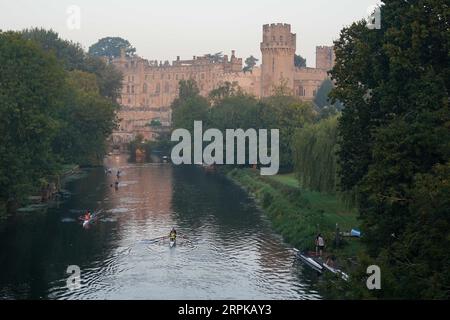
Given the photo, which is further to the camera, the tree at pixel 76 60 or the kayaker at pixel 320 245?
the tree at pixel 76 60

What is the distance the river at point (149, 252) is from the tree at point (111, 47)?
135435 millimetres

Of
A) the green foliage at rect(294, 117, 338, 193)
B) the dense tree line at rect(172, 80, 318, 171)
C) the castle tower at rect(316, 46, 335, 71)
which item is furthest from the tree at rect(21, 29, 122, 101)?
the green foliage at rect(294, 117, 338, 193)

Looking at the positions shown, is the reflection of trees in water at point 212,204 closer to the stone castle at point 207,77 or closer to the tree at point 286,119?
the tree at point 286,119

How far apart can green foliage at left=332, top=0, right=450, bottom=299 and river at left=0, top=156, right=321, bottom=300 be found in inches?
218

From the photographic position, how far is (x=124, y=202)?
5022 centimetres

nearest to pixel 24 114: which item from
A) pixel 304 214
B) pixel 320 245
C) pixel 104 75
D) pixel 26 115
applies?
pixel 26 115

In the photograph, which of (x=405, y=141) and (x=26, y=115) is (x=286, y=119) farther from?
(x=405, y=141)

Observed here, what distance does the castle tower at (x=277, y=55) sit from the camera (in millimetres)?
109062

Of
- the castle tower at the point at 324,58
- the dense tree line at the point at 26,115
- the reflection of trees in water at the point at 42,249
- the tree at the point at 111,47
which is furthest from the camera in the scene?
the tree at the point at 111,47

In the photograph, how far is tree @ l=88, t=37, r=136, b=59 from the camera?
185 m

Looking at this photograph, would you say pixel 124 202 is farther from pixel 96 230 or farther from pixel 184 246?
pixel 184 246

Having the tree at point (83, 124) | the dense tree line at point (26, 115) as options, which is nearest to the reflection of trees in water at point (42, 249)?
the dense tree line at point (26, 115)

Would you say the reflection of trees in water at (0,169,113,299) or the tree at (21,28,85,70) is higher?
the tree at (21,28,85,70)

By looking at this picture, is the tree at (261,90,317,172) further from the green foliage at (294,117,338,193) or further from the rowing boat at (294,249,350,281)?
the rowing boat at (294,249,350,281)
